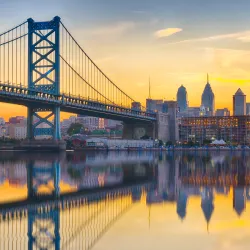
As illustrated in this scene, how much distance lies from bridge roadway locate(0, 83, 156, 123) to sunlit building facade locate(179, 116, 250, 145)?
60796mm

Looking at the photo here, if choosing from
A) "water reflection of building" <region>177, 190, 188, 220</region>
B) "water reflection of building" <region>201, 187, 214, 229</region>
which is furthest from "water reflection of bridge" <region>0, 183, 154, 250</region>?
"water reflection of building" <region>201, 187, 214, 229</region>

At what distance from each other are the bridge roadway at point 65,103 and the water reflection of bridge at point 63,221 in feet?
124

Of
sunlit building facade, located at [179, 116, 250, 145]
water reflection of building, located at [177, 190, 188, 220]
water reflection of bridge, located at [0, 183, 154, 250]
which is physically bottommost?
water reflection of bridge, located at [0, 183, 154, 250]

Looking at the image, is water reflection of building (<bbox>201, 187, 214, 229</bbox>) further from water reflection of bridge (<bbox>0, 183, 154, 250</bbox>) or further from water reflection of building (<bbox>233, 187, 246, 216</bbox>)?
water reflection of bridge (<bbox>0, 183, 154, 250</bbox>)

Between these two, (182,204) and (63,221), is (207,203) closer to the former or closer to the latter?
(182,204)

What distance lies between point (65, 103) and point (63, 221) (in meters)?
51.8

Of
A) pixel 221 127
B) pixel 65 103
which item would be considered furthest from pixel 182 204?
pixel 221 127

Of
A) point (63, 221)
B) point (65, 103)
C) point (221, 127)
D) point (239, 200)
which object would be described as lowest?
point (63, 221)

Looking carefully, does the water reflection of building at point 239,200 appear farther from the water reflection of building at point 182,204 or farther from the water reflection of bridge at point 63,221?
the water reflection of bridge at point 63,221

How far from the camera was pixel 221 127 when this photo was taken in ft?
493

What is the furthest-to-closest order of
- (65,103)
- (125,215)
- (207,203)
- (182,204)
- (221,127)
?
(221,127)
(65,103)
(207,203)
(182,204)
(125,215)

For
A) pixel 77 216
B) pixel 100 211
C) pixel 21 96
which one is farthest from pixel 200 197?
pixel 21 96

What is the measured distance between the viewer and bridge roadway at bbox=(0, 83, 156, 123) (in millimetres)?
55469

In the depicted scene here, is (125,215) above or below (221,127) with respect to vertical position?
below
